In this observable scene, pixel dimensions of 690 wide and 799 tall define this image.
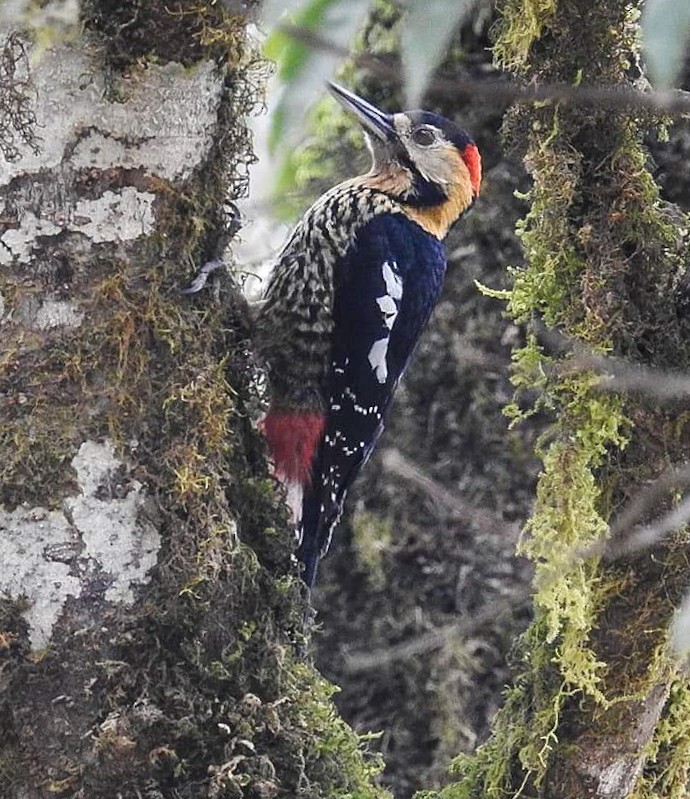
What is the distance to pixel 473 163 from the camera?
3.13 m

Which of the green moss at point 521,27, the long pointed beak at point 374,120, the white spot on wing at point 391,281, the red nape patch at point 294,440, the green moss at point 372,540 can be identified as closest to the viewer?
the green moss at point 521,27

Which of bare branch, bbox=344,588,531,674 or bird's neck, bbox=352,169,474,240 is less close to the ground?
bird's neck, bbox=352,169,474,240

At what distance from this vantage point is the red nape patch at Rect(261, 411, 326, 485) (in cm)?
253

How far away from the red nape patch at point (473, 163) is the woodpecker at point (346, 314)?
0.08 m

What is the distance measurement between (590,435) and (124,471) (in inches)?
27.2

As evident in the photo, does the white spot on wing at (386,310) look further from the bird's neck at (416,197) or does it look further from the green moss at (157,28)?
the green moss at (157,28)

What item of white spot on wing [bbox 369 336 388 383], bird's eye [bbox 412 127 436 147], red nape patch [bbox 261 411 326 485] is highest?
bird's eye [bbox 412 127 436 147]

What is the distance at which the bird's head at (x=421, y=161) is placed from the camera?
3043 mm

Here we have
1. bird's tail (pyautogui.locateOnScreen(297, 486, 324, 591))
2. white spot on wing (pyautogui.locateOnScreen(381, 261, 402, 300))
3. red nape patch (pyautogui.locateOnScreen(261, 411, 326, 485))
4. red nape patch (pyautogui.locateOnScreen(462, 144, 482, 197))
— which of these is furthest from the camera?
red nape patch (pyautogui.locateOnScreen(462, 144, 482, 197))

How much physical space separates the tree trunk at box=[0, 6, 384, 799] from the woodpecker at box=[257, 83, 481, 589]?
0.68 metres

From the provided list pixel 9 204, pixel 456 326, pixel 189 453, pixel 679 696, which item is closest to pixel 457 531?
pixel 456 326

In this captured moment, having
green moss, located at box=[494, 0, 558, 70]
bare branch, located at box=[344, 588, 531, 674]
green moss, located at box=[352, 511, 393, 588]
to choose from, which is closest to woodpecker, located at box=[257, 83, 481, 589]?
bare branch, located at box=[344, 588, 531, 674]

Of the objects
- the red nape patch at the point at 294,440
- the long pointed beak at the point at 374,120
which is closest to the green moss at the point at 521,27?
the red nape patch at the point at 294,440

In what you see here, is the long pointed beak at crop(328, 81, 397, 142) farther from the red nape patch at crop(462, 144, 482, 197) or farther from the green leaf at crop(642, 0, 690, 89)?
the green leaf at crop(642, 0, 690, 89)
